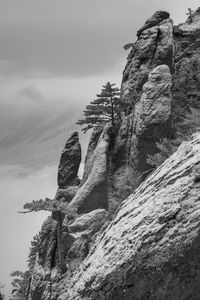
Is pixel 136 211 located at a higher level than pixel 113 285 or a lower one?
higher

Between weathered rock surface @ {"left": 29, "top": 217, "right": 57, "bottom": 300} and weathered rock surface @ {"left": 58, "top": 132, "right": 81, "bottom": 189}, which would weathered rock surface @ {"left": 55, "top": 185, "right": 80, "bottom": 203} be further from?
weathered rock surface @ {"left": 29, "top": 217, "right": 57, "bottom": 300}

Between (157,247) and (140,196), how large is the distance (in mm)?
4887

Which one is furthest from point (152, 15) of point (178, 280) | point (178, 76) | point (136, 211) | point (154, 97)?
point (178, 280)

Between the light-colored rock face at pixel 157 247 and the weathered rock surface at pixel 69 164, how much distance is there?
133 feet

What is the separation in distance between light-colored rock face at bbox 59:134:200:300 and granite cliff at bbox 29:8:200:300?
0.04 meters

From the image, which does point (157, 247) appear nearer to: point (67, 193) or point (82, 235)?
point (82, 235)

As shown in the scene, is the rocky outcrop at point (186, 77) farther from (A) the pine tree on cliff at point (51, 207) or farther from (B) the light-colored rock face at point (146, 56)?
(A) the pine tree on cliff at point (51, 207)

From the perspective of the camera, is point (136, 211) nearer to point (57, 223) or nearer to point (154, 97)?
point (57, 223)

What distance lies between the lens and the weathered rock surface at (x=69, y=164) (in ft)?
200

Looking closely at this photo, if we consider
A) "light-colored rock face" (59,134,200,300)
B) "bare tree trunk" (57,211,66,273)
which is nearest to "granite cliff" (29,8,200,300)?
"light-colored rock face" (59,134,200,300)

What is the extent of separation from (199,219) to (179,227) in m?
0.90

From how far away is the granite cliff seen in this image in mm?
16297

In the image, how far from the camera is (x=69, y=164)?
204 ft

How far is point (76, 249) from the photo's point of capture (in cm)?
3838
